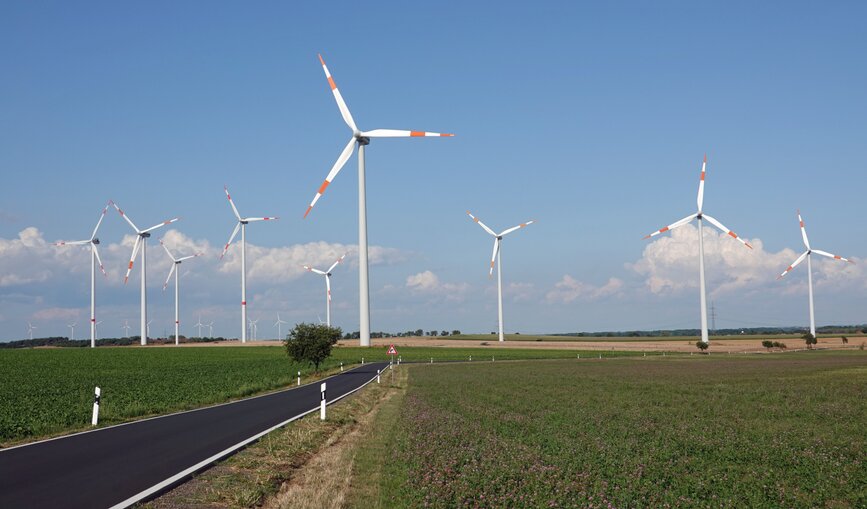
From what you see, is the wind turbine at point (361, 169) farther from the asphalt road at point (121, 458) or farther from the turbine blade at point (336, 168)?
the asphalt road at point (121, 458)

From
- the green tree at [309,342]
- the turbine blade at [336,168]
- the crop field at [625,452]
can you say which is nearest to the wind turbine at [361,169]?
the turbine blade at [336,168]

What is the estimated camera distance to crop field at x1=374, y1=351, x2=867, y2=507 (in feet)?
45.1

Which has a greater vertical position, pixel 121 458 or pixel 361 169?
pixel 361 169

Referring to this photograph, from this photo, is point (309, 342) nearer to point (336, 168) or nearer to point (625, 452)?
point (336, 168)

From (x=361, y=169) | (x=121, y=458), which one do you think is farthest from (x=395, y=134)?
(x=121, y=458)

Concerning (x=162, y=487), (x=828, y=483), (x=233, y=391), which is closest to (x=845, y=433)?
(x=828, y=483)

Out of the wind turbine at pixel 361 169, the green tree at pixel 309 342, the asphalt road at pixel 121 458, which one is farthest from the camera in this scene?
the wind turbine at pixel 361 169

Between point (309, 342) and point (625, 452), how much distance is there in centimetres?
5403

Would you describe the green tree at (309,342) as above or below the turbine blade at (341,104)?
below

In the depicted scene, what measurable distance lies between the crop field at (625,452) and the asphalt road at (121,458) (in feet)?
14.6

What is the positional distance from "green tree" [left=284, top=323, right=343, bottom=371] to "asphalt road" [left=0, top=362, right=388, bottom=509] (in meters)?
38.9

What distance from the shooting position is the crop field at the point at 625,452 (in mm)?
13750

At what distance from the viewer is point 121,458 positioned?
60.3 feet

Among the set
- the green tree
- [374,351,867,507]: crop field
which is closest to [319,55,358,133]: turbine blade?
the green tree
